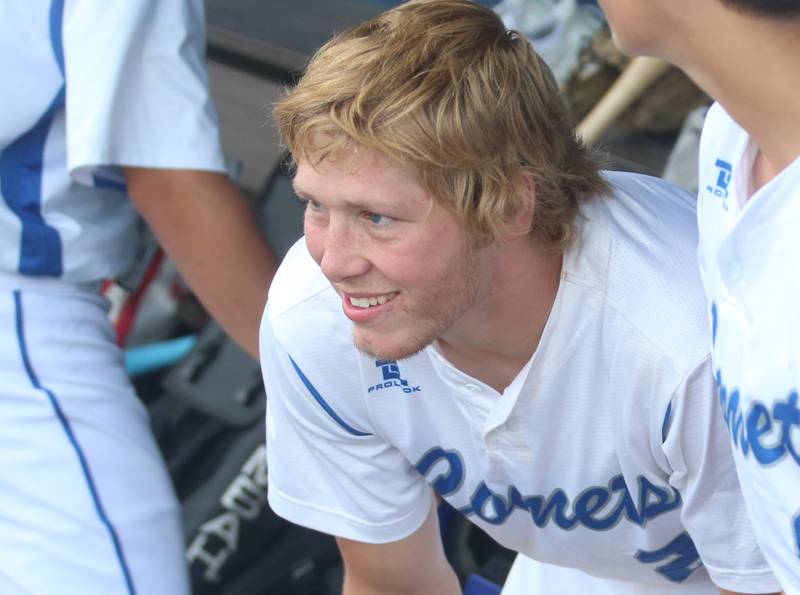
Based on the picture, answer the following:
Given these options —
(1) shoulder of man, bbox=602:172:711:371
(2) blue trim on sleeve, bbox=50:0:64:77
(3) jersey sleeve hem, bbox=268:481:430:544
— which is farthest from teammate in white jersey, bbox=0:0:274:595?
(1) shoulder of man, bbox=602:172:711:371

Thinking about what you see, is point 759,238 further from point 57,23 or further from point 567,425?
point 57,23

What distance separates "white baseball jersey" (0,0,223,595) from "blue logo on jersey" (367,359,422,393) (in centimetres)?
52

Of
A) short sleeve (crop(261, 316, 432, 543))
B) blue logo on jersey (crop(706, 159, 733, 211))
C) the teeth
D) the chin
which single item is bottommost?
short sleeve (crop(261, 316, 432, 543))

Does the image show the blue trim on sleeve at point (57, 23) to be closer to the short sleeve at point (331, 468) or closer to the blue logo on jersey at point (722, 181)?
the short sleeve at point (331, 468)

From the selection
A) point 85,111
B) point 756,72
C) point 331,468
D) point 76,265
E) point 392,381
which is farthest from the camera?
point 76,265

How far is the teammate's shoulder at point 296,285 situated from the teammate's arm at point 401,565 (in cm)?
35

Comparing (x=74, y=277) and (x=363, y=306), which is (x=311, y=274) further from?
(x=74, y=277)

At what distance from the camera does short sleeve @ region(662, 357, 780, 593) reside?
111cm

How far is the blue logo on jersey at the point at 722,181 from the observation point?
103 cm

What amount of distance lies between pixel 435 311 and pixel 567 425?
0.21 metres

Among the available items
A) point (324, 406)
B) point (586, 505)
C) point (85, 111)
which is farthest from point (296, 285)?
point (85, 111)

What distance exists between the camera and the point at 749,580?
1194 mm

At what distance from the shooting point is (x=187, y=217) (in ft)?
5.63

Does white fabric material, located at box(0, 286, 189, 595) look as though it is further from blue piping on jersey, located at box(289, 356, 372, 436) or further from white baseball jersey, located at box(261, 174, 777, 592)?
blue piping on jersey, located at box(289, 356, 372, 436)
